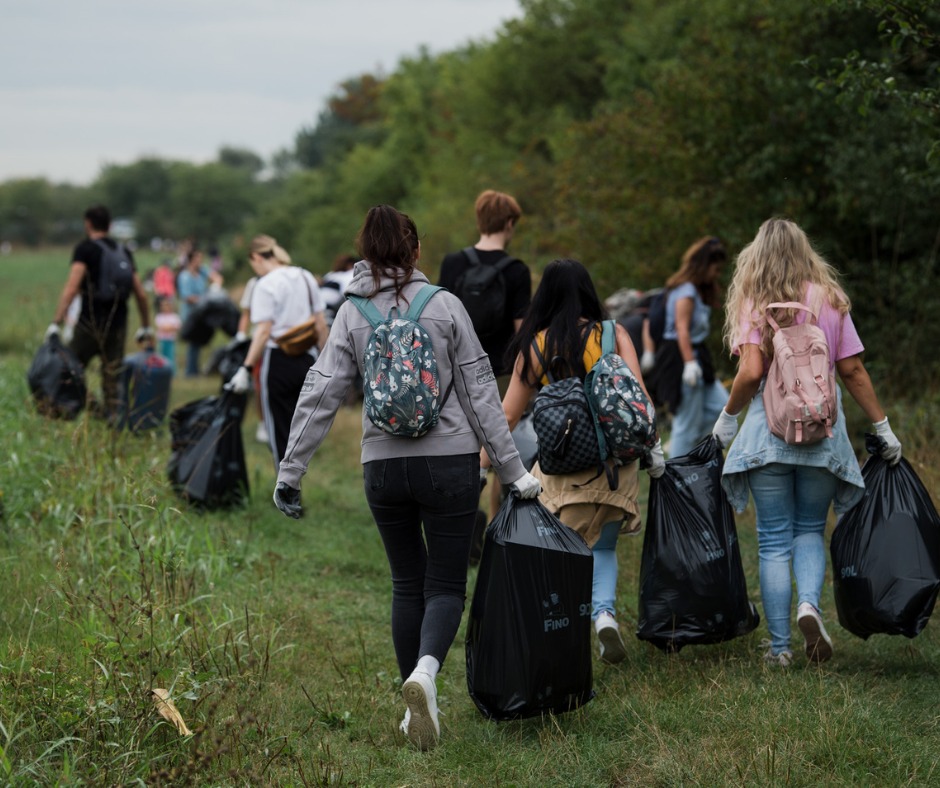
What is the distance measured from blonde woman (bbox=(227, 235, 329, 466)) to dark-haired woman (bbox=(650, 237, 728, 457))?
2246mm

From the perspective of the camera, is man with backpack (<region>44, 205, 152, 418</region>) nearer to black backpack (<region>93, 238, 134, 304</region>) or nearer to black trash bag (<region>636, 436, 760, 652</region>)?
black backpack (<region>93, 238, 134, 304</region>)

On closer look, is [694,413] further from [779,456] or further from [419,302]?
[419,302]

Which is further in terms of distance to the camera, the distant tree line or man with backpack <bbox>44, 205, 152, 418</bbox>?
the distant tree line

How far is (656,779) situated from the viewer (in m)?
3.49

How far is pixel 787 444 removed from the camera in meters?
4.44

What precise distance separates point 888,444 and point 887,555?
17.1 inches

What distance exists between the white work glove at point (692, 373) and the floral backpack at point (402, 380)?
376cm

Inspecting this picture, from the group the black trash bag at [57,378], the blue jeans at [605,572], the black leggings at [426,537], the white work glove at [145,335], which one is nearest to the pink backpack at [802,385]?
the blue jeans at [605,572]

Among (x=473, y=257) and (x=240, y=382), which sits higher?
(x=473, y=257)

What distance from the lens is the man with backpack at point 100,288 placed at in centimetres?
850

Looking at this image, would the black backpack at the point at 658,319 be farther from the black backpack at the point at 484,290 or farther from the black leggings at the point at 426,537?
the black leggings at the point at 426,537

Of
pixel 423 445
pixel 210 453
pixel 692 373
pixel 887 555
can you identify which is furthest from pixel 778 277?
pixel 210 453

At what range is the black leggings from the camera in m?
3.77

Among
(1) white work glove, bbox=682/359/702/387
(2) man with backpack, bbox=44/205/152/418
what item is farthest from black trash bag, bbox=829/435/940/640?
(2) man with backpack, bbox=44/205/152/418
